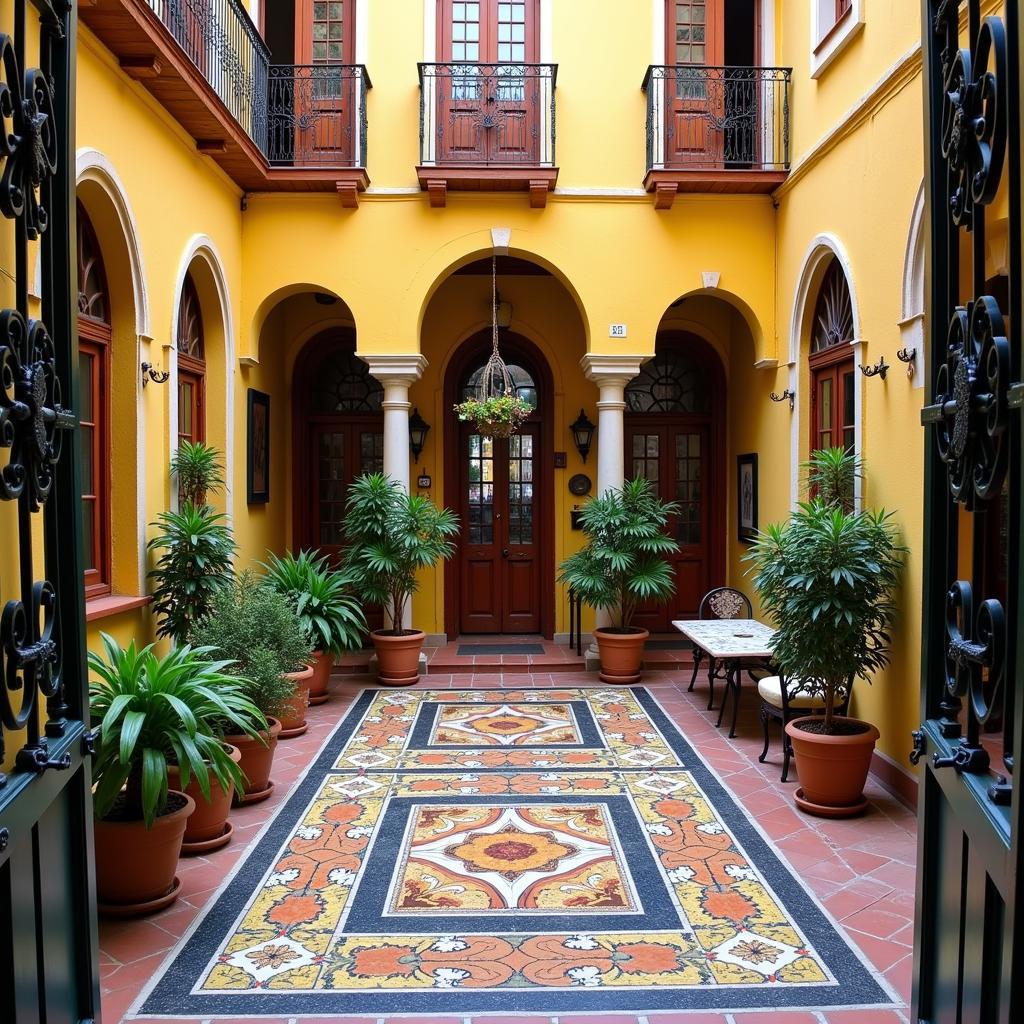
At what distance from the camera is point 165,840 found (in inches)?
162

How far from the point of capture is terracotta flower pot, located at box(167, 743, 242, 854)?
4.80 metres

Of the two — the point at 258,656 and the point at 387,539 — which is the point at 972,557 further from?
the point at 387,539

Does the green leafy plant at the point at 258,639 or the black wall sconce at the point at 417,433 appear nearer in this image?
the green leafy plant at the point at 258,639

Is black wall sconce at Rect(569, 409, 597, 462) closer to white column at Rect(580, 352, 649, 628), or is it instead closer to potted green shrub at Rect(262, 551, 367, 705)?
white column at Rect(580, 352, 649, 628)

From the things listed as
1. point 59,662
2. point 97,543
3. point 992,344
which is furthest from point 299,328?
point 992,344

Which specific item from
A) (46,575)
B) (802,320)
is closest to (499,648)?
(802,320)

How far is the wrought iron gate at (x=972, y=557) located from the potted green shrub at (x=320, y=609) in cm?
585

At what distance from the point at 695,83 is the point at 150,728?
7932 mm

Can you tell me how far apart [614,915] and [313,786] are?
8.19 feet

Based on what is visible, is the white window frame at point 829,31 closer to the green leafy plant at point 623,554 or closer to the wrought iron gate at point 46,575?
the green leafy plant at point 623,554

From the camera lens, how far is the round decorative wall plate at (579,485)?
10.8 meters

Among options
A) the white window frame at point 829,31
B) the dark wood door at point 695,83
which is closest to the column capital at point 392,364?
the dark wood door at point 695,83

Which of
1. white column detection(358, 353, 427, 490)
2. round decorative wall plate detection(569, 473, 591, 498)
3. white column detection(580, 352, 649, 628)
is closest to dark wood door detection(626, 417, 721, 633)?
round decorative wall plate detection(569, 473, 591, 498)

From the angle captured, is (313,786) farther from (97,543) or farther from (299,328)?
(299,328)
